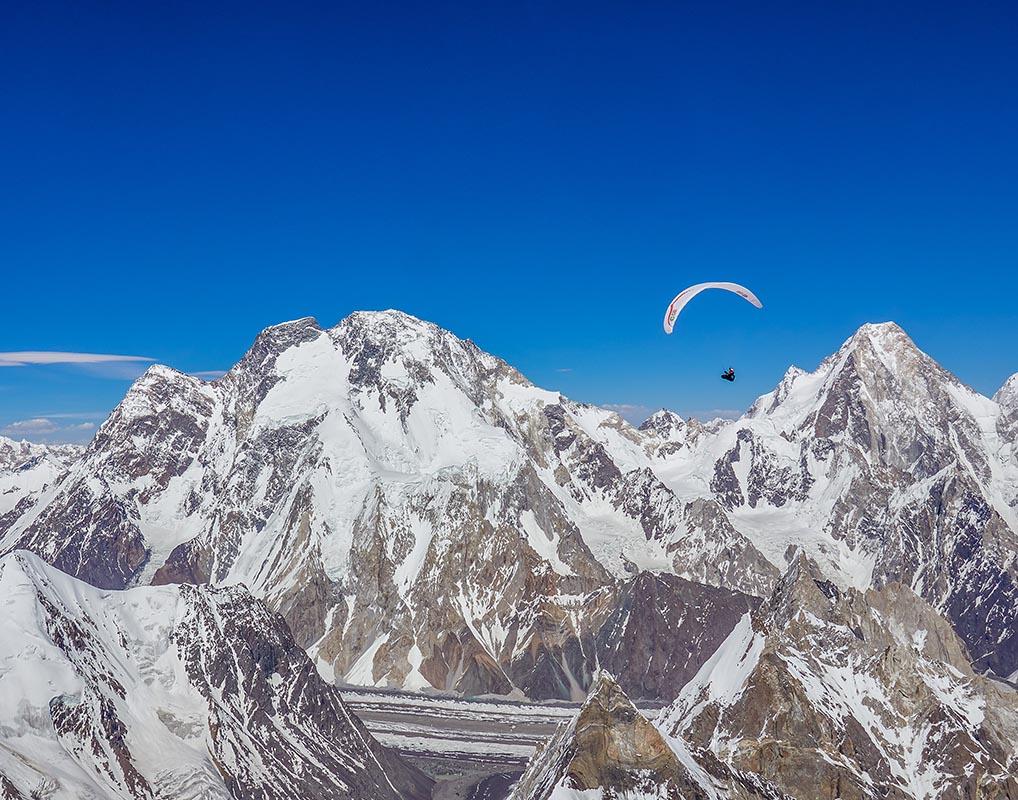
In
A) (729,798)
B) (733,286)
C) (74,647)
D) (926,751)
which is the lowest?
(74,647)

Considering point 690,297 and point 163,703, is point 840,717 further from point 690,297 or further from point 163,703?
point 163,703

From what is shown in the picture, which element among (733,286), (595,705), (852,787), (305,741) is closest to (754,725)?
(852,787)

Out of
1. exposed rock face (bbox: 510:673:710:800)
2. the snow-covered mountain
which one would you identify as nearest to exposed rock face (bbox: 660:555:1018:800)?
exposed rock face (bbox: 510:673:710:800)

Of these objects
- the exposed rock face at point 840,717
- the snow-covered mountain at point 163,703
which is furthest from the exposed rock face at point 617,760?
the snow-covered mountain at point 163,703

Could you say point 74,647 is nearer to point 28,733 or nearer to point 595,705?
point 28,733

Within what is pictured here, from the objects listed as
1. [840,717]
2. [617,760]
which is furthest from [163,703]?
[840,717]

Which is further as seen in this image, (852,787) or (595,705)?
(852,787)

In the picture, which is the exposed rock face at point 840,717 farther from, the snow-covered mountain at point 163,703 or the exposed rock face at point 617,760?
the snow-covered mountain at point 163,703
